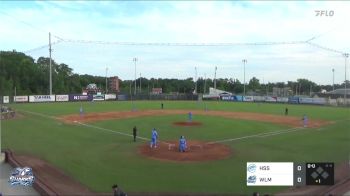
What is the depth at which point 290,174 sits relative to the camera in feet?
55.1

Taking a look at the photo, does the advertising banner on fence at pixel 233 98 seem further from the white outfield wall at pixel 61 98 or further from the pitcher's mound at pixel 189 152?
the pitcher's mound at pixel 189 152

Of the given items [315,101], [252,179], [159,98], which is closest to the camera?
[252,179]

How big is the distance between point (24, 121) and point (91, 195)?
31.4m

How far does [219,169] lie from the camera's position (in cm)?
2181

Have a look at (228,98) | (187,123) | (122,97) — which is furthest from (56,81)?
(187,123)

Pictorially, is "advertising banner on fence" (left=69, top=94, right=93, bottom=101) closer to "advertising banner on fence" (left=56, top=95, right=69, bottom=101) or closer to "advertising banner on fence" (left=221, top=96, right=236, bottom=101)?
"advertising banner on fence" (left=56, top=95, right=69, bottom=101)

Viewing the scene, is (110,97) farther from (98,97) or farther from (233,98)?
(233,98)

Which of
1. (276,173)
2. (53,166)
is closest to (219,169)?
(276,173)

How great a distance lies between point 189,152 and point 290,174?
390 inches

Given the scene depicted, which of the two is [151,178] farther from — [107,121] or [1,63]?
[1,63]

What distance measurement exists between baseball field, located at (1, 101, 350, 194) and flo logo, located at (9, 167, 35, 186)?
2.00 metres

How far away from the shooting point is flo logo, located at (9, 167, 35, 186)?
62.0 feet
